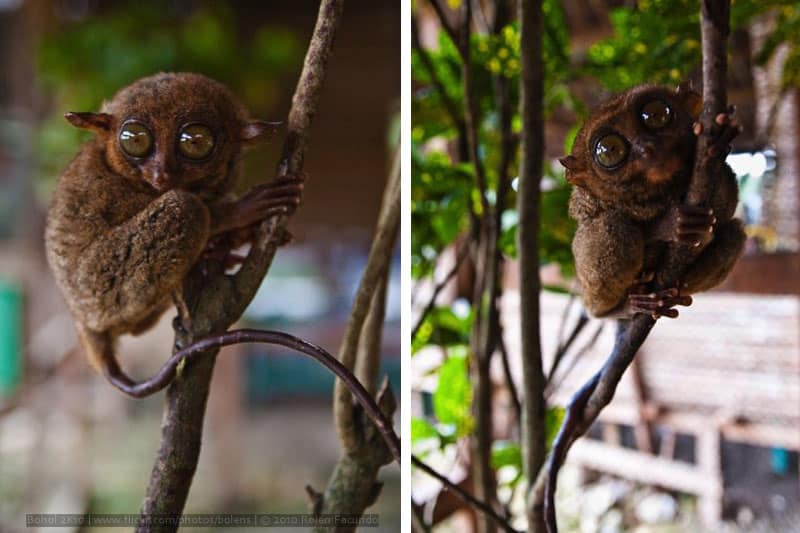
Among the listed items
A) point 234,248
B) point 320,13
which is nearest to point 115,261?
point 234,248

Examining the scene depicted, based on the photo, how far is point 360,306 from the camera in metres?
0.98

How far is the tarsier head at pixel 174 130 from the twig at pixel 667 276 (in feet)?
1.63

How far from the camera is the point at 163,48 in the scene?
134 inches

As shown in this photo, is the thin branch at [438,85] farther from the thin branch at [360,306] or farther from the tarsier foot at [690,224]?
the tarsier foot at [690,224]

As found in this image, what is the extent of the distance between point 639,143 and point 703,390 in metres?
1.82

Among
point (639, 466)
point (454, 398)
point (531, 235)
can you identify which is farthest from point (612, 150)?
point (639, 466)

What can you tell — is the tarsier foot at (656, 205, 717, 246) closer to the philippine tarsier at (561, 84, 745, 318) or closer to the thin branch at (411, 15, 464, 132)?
the philippine tarsier at (561, 84, 745, 318)

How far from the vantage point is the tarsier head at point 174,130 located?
2.67ft

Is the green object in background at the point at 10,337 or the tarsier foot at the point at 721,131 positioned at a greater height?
the tarsier foot at the point at 721,131

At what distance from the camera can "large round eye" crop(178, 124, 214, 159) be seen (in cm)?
81

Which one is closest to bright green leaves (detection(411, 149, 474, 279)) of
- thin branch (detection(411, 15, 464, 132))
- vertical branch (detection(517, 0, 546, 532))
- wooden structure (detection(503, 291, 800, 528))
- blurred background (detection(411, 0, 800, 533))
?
blurred background (detection(411, 0, 800, 533))

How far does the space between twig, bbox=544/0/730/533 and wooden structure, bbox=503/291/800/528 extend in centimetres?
96

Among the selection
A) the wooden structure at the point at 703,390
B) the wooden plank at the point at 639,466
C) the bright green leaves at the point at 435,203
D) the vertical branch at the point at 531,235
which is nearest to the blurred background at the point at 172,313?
the bright green leaves at the point at 435,203

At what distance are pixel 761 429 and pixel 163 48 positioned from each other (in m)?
3.03
